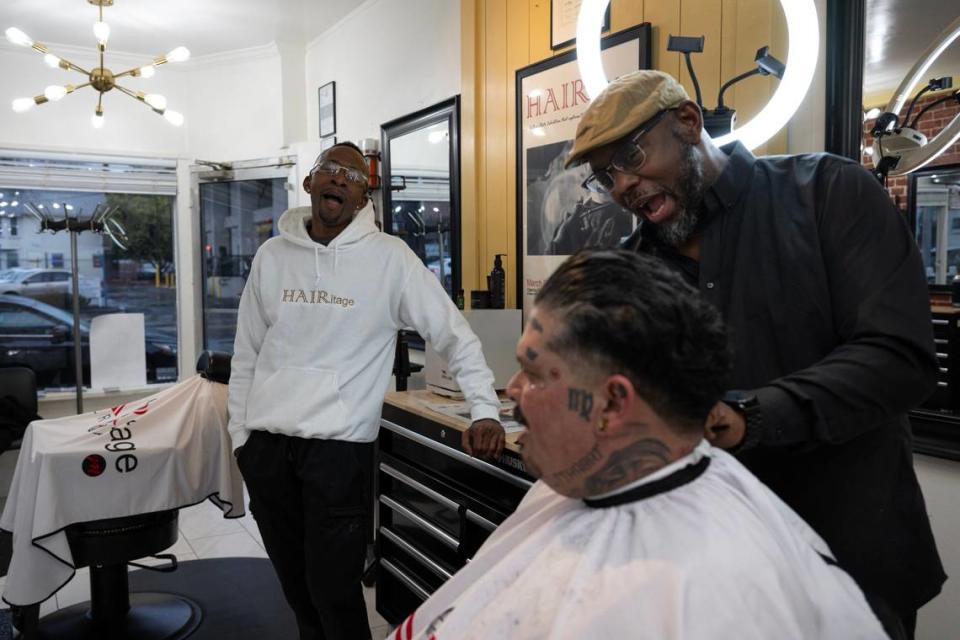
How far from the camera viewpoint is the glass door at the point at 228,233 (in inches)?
217

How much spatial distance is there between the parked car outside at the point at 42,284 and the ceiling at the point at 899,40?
5493 mm

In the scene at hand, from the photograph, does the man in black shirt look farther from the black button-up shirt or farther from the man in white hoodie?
the man in white hoodie

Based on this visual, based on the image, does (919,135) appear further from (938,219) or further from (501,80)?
(501,80)

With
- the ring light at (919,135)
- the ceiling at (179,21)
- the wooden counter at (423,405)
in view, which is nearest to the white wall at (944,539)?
the ring light at (919,135)

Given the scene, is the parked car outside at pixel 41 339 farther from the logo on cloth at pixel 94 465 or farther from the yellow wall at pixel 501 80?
the yellow wall at pixel 501 80

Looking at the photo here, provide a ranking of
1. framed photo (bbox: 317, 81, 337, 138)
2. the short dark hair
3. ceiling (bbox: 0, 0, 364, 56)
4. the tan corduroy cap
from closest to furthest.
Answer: the short dark hair
the tan corduroy cap
ceiling (bbox: 0, 0, 364, 56)
framed photo (bbox: 317, 81, 337, 138)

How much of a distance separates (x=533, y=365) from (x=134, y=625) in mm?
2640

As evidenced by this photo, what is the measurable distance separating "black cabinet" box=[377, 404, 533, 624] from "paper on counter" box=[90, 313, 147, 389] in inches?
144

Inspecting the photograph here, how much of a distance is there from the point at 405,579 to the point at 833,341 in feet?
6.18

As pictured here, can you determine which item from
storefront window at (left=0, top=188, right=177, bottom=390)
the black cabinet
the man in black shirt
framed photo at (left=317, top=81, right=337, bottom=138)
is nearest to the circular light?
the man in black shirt

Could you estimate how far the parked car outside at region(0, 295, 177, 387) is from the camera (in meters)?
5.16

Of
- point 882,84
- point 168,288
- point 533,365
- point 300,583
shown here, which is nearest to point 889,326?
point 533,365

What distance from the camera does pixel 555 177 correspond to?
281cm

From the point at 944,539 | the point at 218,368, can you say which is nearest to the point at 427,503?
the point at 218,368
